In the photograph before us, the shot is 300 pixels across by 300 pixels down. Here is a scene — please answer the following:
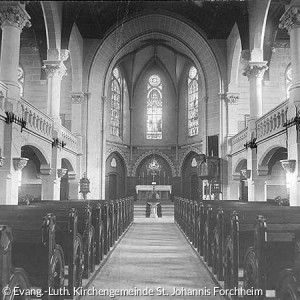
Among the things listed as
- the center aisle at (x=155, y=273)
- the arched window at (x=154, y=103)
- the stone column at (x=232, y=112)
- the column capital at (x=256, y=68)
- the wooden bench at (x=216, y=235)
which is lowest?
the center aisle at (x=155, y=273)

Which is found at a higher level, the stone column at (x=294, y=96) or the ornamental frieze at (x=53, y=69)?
the ornamental frieze at (x=53, y=69)

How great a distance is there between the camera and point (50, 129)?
14.9 meters

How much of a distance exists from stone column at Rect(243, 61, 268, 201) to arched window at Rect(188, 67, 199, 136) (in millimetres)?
10467

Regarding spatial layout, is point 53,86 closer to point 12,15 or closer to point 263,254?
point 12,15

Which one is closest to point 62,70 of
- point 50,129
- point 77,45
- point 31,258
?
point 50,129

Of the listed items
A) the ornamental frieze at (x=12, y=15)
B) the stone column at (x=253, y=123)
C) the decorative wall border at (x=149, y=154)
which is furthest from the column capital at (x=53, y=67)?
the decorative wall border at (x=149, y=154)

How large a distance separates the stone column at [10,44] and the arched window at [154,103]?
58.1ft

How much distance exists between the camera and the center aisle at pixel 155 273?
5152 millimetres

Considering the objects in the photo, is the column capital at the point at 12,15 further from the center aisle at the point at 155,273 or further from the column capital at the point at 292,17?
the column capital at the point at 292,17

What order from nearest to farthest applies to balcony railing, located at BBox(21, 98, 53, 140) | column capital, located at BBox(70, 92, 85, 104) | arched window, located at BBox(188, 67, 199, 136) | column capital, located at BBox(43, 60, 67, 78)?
1. balcony railing, located at BBox(21, 98, 53, 140)
2. column capital, located at BBox(43, 60, 67, 78)
3. column capital, located at BBox(70, 92, 85, 104)
4. arched window, located at BBox(188, 67, 199, 136)

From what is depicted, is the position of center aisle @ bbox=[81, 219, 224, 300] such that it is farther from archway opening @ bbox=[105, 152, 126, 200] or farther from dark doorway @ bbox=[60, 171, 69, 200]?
archway opening @ bbox=[105, 152, 126, 200]

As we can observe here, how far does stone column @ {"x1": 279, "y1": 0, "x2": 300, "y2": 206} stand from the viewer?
10.4 m

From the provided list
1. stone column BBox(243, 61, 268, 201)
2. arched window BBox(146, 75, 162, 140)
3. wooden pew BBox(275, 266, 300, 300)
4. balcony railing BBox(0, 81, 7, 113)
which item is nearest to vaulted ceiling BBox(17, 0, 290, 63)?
stone column BBox(243, 61, 268, 201)

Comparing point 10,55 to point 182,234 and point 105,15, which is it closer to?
point 182,234
